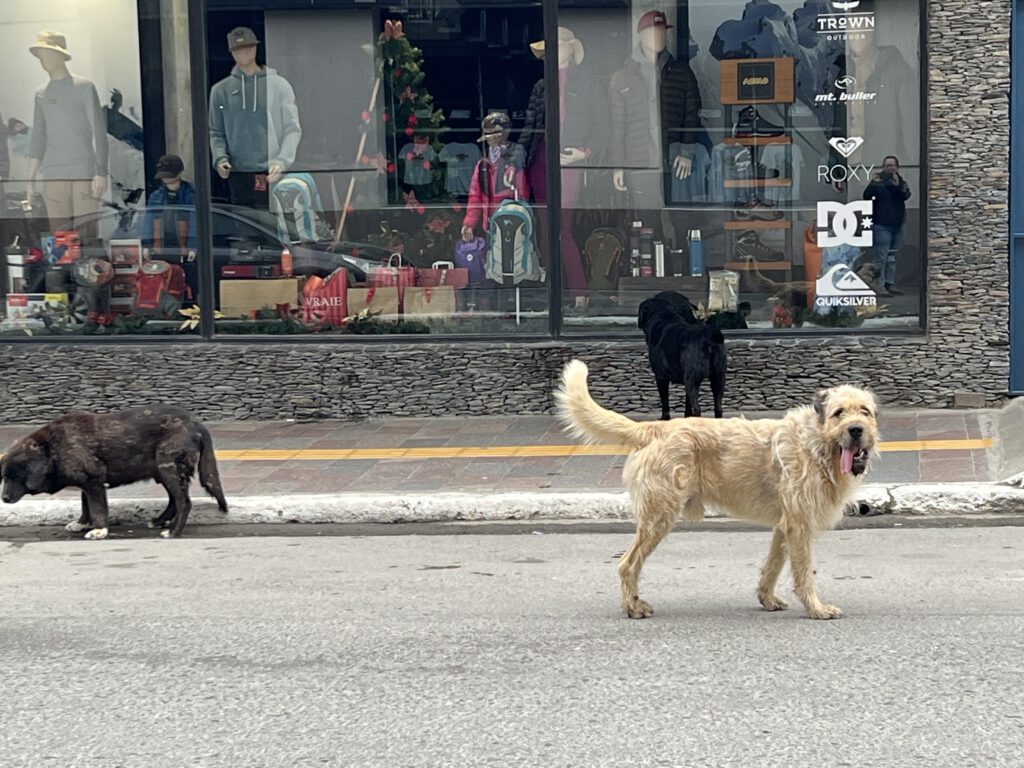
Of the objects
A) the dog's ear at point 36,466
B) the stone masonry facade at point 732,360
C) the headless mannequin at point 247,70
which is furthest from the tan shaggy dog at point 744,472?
the headless mannequin at point 247,70

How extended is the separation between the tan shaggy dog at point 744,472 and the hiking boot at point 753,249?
5394 mm

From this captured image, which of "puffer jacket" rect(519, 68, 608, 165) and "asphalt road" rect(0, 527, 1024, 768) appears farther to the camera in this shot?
"puffer jacket" rect(519, 68, 608, 165)

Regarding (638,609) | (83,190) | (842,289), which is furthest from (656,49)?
(638,609)

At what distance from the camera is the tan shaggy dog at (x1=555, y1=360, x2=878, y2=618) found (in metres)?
6.54

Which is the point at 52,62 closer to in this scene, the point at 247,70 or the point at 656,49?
the point at 247,70

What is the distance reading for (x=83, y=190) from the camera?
1259cm

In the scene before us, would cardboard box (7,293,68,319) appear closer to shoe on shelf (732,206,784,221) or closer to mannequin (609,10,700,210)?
mannequin (609,10,700,210)

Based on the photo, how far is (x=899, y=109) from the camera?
1170cm

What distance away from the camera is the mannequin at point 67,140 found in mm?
12570

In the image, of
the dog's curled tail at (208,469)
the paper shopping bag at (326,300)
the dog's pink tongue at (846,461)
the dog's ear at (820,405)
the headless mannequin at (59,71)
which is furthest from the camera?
the headless mannequin at (59,71)

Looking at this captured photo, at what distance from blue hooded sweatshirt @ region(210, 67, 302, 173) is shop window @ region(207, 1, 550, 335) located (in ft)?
0.04

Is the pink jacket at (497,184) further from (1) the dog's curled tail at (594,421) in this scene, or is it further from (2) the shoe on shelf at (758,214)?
(1) the dog's curled tail at (594,421)

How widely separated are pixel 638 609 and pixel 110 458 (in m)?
3.76

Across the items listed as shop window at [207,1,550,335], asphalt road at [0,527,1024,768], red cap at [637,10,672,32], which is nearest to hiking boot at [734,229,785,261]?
shop window at [207,1,550,335]
